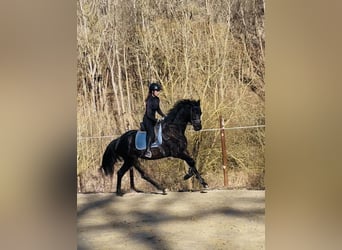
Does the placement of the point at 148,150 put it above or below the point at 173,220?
above

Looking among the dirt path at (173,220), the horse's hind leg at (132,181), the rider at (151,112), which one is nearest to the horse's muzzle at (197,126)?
the rider at (151,112)

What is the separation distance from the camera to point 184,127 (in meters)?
3.56

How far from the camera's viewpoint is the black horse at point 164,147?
139 inches

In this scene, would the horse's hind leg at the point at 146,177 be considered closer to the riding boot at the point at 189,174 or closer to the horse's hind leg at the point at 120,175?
the horse's hind leg at the point at 120,175

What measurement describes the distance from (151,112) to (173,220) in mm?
874

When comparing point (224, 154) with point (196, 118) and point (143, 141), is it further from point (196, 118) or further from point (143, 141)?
point (143, 141)

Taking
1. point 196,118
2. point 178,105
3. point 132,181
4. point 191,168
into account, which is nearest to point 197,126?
point 196,118

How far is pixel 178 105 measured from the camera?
3547 mm

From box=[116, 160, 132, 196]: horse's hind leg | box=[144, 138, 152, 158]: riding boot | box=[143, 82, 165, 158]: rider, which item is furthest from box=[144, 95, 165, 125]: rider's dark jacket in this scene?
box=[116, 160, 132, 196]: horse's hind leg

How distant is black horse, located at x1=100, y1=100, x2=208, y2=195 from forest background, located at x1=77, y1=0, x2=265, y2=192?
0.16ft

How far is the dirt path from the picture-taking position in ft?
11.4

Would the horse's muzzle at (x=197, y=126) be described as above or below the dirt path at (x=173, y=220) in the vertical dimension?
above

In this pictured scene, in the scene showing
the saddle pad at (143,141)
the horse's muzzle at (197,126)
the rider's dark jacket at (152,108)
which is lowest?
the saddle pad at (143,141)
